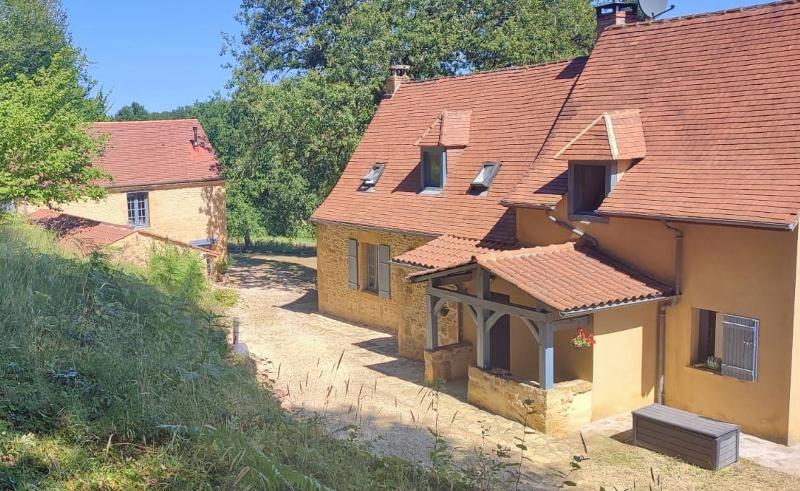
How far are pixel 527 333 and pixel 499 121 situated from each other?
6.42 m

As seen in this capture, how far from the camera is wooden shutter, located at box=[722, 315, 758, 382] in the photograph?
1180 cm

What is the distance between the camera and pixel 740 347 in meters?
12.0

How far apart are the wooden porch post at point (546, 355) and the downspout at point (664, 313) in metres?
2.25

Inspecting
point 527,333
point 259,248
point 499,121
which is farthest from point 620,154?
point 259,248

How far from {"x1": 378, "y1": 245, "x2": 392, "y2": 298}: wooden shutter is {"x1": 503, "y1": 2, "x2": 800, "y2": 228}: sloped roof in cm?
520

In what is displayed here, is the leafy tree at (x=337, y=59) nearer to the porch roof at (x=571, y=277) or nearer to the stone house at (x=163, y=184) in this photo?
the stone house at (x=163, y=184)

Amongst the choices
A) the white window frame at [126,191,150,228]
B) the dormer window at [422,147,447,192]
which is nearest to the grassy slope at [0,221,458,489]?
the dormer window at [422,147,447,192]

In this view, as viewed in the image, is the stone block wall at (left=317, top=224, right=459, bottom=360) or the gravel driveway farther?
the stone block wall at (left=317, top=224, right=459, bottom=360)

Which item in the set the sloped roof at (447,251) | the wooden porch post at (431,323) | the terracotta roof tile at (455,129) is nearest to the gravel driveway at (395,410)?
the wooden porch post at (431,323)

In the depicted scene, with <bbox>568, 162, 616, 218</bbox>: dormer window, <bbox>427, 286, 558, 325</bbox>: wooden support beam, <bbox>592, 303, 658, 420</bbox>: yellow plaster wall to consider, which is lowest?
<bbox>592, 303, 658, 420</bbox>: yellow plaster wall

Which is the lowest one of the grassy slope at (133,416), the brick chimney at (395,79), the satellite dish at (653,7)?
the grassy slope at (133,416)

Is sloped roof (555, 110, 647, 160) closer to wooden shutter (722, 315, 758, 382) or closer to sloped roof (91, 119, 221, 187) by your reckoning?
wooden shutter (722, 315, 758, 382)

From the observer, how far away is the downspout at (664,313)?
12.6 m

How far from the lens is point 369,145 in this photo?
871 inches
